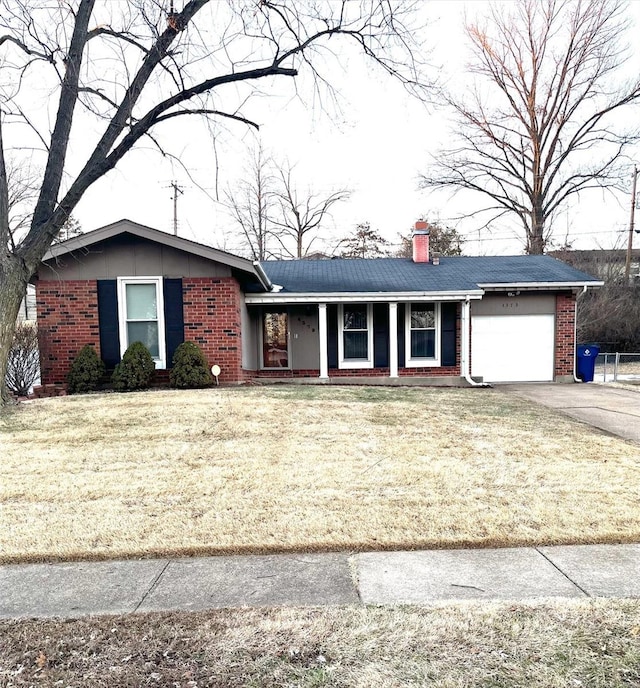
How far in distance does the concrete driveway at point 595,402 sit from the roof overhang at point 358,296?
2.58 metres

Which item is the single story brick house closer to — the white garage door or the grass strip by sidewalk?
the white garage door

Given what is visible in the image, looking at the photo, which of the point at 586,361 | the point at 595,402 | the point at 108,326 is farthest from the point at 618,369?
the point at 108,326

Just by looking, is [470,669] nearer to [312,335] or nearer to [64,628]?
[64,628]

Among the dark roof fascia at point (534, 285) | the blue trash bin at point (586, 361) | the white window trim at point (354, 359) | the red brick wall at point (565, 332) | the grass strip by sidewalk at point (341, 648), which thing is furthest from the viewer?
the blue trash bin at point (586, 361)

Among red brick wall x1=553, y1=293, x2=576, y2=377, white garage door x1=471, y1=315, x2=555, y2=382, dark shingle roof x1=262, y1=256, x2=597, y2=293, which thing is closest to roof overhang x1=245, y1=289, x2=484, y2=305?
dark shingle roof x1=262, y1=256, x2=597, y2=293

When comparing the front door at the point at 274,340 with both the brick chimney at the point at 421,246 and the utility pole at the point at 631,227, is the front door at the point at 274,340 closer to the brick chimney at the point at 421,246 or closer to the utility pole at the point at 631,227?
the brick chimney at the point at 421,246

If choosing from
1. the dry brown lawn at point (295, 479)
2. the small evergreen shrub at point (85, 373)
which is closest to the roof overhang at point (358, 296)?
the small evergreen shrub at point (85, 373)

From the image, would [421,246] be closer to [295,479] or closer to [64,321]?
[64,321]

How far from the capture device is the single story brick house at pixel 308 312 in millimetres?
11516

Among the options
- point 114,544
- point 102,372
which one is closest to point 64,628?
point 114,544

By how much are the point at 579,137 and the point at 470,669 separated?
29664 millimetres

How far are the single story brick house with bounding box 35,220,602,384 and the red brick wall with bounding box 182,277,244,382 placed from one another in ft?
0.07

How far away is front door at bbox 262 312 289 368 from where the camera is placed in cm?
1466

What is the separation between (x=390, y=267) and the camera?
16359 millimetres
